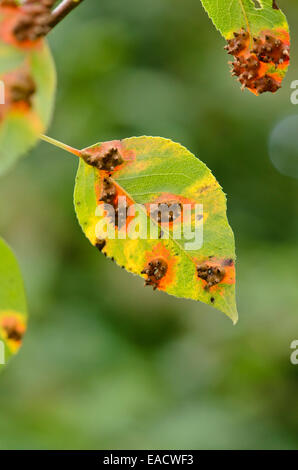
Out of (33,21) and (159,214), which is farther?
(159,214)

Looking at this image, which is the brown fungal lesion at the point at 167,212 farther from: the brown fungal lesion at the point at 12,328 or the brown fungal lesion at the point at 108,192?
the brown fungal lesion at the point at 12,328

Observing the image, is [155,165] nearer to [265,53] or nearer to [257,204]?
[265,53]

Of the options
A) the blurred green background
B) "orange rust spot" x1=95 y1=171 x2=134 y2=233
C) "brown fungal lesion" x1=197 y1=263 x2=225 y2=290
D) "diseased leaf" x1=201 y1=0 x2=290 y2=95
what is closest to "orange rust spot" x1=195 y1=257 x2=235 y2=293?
"brown fungal lesion" x1=197 y1=263 x2=225 y2=290

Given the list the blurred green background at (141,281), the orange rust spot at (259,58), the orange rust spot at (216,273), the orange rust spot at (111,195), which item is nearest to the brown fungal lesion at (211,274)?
the orange rust spot at (216,273)

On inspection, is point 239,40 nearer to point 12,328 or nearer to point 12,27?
point 12,27

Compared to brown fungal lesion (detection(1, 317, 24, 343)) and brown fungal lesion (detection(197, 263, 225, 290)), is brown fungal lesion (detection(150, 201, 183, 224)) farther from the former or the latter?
brown fungal lesion (detection(1, 317, 24, 343))

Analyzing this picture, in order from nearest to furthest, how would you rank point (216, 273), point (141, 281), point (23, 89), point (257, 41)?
1. point (23, 89)
2. point (216, 273)
3. point (257, 41)
4. point (141, 281)

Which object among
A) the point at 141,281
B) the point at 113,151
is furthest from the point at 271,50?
the point at 141,281
